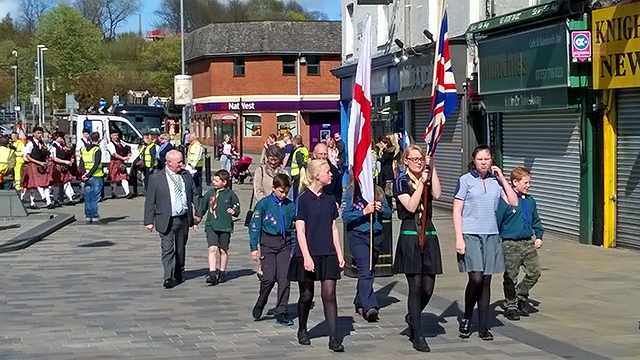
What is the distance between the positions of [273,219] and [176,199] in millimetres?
2716

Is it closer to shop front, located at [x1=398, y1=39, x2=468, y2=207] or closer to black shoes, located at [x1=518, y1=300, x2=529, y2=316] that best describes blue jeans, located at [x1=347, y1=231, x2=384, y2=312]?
black shoes, located at [x1=518, y1=300, x2=529, y2=316]

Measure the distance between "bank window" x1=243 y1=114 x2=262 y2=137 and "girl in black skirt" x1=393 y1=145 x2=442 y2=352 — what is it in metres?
54.1

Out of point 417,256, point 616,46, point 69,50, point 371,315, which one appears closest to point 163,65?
point 69,50

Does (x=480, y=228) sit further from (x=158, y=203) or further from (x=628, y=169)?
(x=628, y=169)

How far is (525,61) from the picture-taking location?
18719 millimetres

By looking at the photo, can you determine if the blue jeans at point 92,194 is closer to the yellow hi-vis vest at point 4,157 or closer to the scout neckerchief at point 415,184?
the yellow hi-vis vest at point 4,157

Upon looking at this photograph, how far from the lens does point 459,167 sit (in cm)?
2353

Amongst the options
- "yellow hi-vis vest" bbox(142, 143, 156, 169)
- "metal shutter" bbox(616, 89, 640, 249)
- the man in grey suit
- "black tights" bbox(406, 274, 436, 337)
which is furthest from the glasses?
"yellow hi-vis vest" bbox(142, 143, 156, 169)

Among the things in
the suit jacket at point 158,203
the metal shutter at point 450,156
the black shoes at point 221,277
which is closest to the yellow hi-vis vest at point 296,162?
the metal shutter at point 450,156

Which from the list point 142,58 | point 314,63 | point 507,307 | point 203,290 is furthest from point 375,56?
point 142,58

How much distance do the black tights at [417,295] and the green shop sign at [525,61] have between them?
857cm

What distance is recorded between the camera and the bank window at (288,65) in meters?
63.9

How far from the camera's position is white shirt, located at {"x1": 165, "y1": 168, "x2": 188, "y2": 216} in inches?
510

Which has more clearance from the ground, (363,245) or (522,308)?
(363,245)
